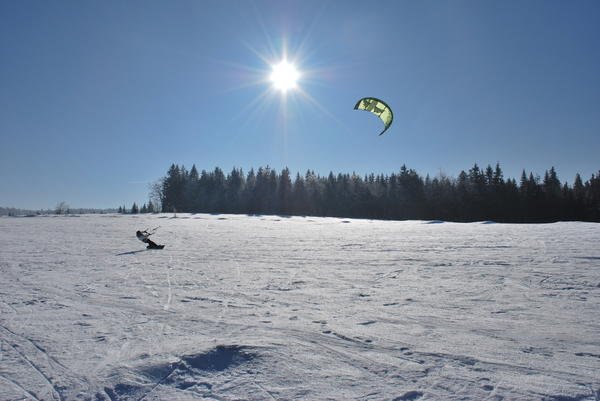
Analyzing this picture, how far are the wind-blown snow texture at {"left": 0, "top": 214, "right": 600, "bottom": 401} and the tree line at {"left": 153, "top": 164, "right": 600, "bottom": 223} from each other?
174 ft

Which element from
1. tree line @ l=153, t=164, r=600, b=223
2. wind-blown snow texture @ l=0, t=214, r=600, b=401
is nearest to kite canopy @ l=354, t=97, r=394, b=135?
wind-blown snow texture @ l=0, t=214, r=600, b=401

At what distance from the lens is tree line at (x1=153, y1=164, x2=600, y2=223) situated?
56.5 metres

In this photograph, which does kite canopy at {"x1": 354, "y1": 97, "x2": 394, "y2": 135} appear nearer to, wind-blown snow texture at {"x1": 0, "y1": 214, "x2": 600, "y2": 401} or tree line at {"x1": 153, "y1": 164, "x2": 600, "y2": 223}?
wind-blown snow texture at {"x1": 0, "y1": 214, "x2": 600, "y2": 401}

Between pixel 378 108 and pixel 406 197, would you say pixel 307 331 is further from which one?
pixel 406 197

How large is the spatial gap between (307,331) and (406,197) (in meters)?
60.3

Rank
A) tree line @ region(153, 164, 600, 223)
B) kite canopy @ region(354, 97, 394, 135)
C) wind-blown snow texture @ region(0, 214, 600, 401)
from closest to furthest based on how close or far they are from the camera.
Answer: wind-blown snow texture @ region(0, 214, 600, 401) < kite canopy @ region(354, 97, 394, 135) < tree line @ region(153, 164, 600, 223)

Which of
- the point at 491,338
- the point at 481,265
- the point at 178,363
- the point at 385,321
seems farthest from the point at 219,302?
the point at 481,265

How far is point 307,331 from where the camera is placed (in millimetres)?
4395

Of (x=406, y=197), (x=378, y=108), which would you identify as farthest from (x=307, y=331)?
(x=406, y=197)

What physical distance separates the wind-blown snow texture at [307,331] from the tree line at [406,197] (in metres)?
53.1

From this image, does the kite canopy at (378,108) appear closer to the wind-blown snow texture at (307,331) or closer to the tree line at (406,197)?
the wind-blown snow texture at (307,331)

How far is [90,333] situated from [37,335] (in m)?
0.61

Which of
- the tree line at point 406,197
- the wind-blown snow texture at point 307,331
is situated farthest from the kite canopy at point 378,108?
the tree line at point 406,197

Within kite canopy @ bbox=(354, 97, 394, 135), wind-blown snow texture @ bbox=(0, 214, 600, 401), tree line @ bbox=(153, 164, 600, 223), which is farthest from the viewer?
tree line @ bbox=(153, 164, 600, 223)
